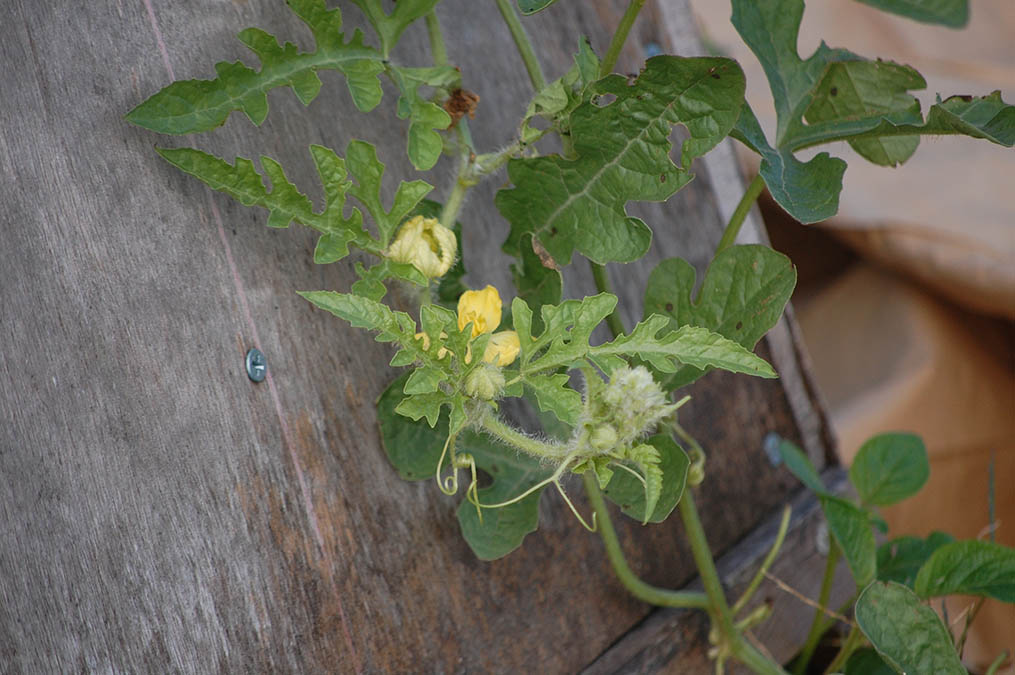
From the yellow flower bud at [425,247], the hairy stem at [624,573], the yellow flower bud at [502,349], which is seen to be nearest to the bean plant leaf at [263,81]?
the yellow flower bud at [425,247]

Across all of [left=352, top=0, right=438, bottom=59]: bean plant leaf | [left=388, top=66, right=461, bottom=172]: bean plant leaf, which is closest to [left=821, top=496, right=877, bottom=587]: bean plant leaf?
[left=388, top=66, right=461, bottom=172]: bean plant leaf

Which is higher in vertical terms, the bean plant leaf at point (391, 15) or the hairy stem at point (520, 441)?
the bean plant leaf at point (391, 15)

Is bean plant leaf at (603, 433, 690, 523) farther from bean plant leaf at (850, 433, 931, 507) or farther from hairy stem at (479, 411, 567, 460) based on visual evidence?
bean plant leaf at (850, 433, 931, 507)

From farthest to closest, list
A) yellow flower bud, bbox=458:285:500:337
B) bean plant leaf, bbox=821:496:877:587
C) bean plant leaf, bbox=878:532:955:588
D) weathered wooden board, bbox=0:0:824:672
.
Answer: bean plant leaf, bbox=878:532:955:588, bean plant leaf, bbox=821:496:877:587, yellow flower bud, bbox=458:285:500:337, weathered wooden board, bbox=0:0:824:672

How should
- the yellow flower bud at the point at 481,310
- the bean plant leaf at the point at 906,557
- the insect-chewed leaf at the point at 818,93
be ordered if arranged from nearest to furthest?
the yellow flower bud at the point at 481,310 → the insect-chewed leaf at the point at 818,93 → the bean plant leaf at the point at 906,557

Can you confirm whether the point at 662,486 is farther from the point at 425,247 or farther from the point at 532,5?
the point at 532,5

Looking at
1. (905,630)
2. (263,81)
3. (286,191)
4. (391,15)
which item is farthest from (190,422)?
(905,630)

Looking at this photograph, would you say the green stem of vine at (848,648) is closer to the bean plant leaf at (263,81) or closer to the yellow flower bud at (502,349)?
the yellow flower bud at (502,349)

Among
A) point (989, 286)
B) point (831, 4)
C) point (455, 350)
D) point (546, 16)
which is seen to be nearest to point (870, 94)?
point (546, 16)
